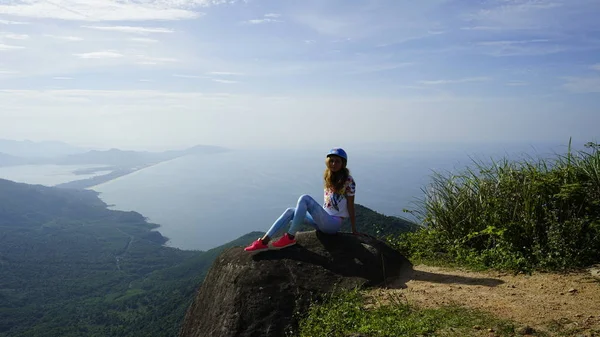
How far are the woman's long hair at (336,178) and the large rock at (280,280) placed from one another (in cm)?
83

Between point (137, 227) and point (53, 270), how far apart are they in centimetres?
6513

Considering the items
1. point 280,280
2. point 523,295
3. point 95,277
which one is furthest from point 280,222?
point 95,277

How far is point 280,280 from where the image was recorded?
228 inches

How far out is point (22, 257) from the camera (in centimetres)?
14075

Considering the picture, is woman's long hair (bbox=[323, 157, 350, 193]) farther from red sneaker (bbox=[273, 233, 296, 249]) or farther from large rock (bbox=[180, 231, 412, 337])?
red sneaker (bbox=[273, 233, 296, 249])

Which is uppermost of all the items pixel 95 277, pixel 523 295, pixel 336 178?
pixel 336 178

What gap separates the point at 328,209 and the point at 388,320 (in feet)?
8.23

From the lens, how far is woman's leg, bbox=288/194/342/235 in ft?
21.2

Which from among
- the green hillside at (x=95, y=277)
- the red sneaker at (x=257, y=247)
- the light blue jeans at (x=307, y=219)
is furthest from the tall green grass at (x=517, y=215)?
the green hillside at (x=95, y=277)

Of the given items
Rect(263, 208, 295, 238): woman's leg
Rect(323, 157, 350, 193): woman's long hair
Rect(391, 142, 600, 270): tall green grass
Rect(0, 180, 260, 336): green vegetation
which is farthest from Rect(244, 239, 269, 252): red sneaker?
Rect(0, 180, 260, 336): green vegetation

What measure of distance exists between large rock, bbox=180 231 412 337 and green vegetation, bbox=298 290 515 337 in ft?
0.97

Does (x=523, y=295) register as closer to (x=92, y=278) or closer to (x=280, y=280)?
(x=280, y=280)

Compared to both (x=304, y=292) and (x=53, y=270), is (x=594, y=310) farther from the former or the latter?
(x=53, y=270)

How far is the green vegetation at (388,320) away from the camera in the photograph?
4.12 meters
